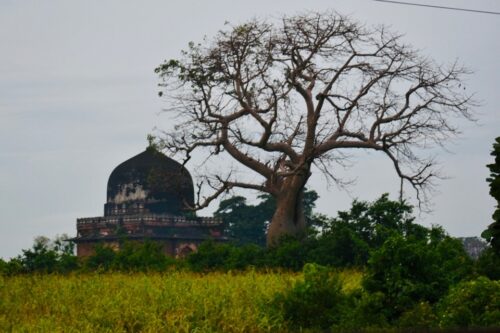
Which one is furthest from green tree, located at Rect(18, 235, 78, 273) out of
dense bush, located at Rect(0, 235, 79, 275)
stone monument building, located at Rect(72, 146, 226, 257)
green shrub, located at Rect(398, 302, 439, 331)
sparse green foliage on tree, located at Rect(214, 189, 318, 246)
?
sparse green foliage on tree, located at Rect(214, 189, 318, 246)

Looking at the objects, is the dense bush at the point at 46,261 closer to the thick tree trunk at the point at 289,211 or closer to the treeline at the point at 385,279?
the treeline at the point at 385,279

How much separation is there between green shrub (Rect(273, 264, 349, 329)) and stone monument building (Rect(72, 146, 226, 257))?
112ft

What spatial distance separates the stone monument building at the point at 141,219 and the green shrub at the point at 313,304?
34.0 meters

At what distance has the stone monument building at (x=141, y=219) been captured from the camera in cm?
5034

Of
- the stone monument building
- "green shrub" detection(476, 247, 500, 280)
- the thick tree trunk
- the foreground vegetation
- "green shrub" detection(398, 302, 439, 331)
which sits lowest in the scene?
"green shrub" detection(398, 302, 439, 331)

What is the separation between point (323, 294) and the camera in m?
13.0

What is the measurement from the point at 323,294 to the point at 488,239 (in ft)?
8.82

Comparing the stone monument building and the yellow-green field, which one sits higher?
the stone monument building

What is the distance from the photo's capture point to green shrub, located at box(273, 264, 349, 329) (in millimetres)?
12758

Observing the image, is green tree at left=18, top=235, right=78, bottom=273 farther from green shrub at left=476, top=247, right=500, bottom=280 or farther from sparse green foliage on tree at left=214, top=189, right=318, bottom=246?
sparse green foliage on tree at left=214, top=189, right=318, bottom=246

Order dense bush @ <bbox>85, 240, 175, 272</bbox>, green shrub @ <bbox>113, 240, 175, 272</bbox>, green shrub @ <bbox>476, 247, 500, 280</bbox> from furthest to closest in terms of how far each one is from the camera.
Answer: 1. dense bush @ <bbox>85, 240, 175, 272</bbox>
2. green shrub @ <bbox>113, 240, 175, 272</bbox>
3. green shrub @ <bbox>476, 247, 500, 280</bbox>

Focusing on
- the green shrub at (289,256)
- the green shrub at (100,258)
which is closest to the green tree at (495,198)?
the green shrub at (289,256)

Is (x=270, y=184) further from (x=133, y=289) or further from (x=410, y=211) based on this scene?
(x=133, y=289)

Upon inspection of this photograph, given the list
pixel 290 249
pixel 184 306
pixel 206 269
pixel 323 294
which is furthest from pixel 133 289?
pixel 290 249
